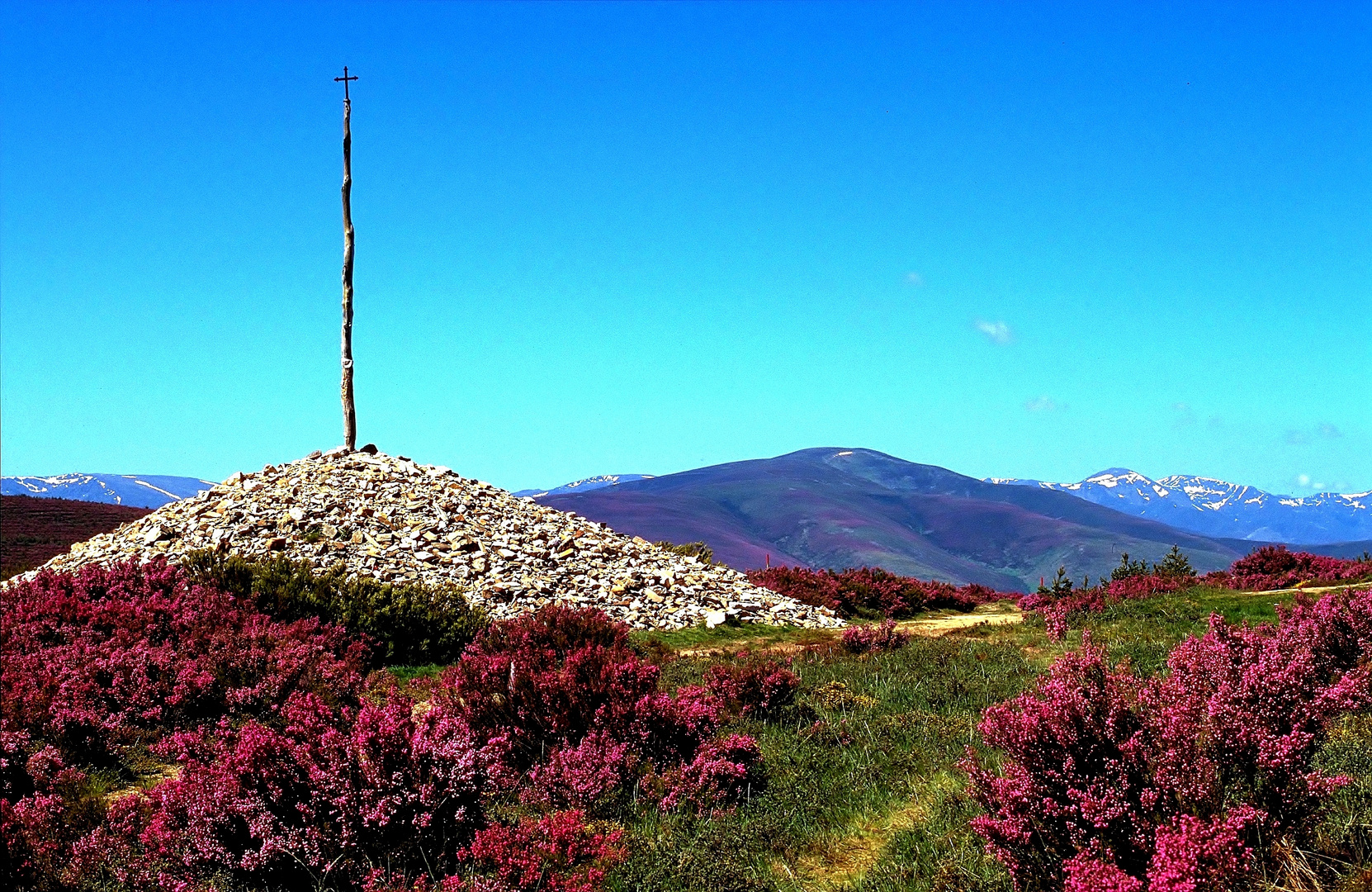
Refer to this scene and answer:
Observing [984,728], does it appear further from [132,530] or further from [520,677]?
[132,530]

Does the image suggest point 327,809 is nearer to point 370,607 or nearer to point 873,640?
point 370,607

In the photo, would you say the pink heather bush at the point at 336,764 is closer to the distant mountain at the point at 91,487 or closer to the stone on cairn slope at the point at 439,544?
the stone on cairn slope at the point at 439,544

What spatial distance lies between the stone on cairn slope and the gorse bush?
5.93 feet

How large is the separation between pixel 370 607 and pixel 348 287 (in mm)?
14077

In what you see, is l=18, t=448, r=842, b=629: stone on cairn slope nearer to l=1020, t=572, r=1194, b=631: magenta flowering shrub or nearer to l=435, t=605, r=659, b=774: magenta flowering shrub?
l=1020, t=572, r=1194, b=631: magenta flowering shrub

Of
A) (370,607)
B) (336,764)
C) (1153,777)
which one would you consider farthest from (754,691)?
(370,607)

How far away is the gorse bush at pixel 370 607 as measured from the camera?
1392 cm

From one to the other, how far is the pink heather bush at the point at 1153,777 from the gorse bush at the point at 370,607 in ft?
35.1

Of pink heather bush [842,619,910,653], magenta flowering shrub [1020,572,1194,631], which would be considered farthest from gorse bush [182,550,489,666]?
magenta flowering shrub [1020,572,1194,631]

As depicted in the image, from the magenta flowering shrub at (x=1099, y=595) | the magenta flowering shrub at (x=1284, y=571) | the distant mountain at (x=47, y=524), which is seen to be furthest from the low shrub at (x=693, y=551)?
the distant mountain at (x=47, y=524)

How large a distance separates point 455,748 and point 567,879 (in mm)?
1105

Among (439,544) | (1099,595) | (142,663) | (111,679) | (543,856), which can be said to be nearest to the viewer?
(543,856)

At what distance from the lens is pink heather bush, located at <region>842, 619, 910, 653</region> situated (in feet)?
44.4

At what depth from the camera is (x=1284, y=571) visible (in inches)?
862
